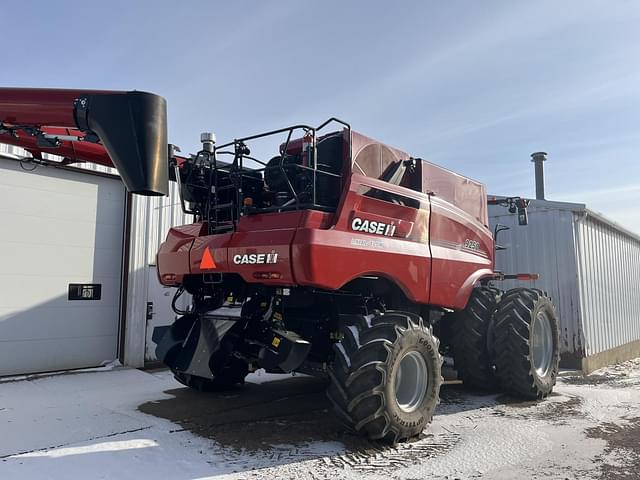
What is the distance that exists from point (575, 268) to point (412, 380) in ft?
21.4

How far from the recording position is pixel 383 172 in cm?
614

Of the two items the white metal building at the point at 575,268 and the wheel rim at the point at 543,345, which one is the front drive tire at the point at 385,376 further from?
the white metal building at the point at 575,268

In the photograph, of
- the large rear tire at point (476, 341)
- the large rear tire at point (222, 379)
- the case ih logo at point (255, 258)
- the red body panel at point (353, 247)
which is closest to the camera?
the red body panel at point (353, 247)

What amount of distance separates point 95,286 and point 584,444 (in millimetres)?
7944

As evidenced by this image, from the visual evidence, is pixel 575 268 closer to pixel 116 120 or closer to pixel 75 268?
pixel 116 120

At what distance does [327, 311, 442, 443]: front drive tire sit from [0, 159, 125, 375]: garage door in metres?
5.73

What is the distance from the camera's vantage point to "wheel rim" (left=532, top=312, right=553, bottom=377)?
7742 millimetres

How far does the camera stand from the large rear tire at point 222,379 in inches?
277

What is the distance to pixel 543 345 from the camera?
309 inches

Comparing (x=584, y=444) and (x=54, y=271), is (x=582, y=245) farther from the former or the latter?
(x=54, y=271)

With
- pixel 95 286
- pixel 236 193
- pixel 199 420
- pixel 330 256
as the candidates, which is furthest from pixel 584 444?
pixel 95 286

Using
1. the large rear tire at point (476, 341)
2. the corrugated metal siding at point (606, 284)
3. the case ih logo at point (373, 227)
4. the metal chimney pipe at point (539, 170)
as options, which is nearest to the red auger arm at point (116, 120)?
the case ih logo at point (373, 227)

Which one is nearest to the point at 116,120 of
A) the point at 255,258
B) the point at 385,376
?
the point at 255,258

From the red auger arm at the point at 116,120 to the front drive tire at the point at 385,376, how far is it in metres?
2.27
